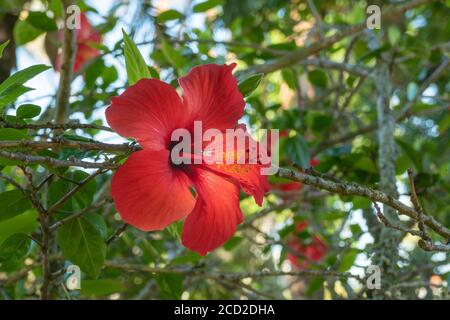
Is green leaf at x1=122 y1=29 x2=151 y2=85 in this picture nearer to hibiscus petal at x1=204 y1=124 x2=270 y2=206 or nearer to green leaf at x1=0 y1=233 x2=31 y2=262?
hibiscus petal at x1=204 y1=124 x2=270 y2=206

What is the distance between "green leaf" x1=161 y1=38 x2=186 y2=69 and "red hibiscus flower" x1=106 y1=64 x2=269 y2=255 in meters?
0.86

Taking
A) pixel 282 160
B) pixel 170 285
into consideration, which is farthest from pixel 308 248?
pixel 170 285

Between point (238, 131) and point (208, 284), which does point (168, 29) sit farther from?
point (238, 131)

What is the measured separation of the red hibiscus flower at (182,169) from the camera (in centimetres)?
82

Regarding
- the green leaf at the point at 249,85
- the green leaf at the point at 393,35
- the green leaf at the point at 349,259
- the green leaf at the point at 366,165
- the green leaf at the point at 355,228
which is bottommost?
the green leaf at the point at 349,259

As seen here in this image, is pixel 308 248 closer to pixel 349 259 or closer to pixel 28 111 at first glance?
pixel 349 259

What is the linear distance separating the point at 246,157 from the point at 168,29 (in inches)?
44.0

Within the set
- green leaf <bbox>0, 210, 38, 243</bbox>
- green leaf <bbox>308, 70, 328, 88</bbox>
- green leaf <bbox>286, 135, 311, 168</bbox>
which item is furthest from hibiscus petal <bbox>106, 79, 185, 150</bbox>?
green leaf <bbox>308, 70, 328, 88</bbox>

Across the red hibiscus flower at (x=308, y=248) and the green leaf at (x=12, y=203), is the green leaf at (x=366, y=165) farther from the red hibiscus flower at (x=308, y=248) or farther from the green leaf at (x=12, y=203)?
the green leaf at (x=12, y=203)

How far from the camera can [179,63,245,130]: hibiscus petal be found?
35.2 inches

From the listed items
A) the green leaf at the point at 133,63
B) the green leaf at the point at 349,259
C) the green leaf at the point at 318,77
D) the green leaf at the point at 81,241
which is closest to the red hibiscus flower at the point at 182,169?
the green leaf at the point at 133,63

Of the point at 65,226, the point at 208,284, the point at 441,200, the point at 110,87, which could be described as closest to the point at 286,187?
the point at 208,284

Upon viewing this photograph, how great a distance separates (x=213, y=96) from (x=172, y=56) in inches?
35.0

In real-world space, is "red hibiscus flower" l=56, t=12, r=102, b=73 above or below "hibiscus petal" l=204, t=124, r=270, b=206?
above
